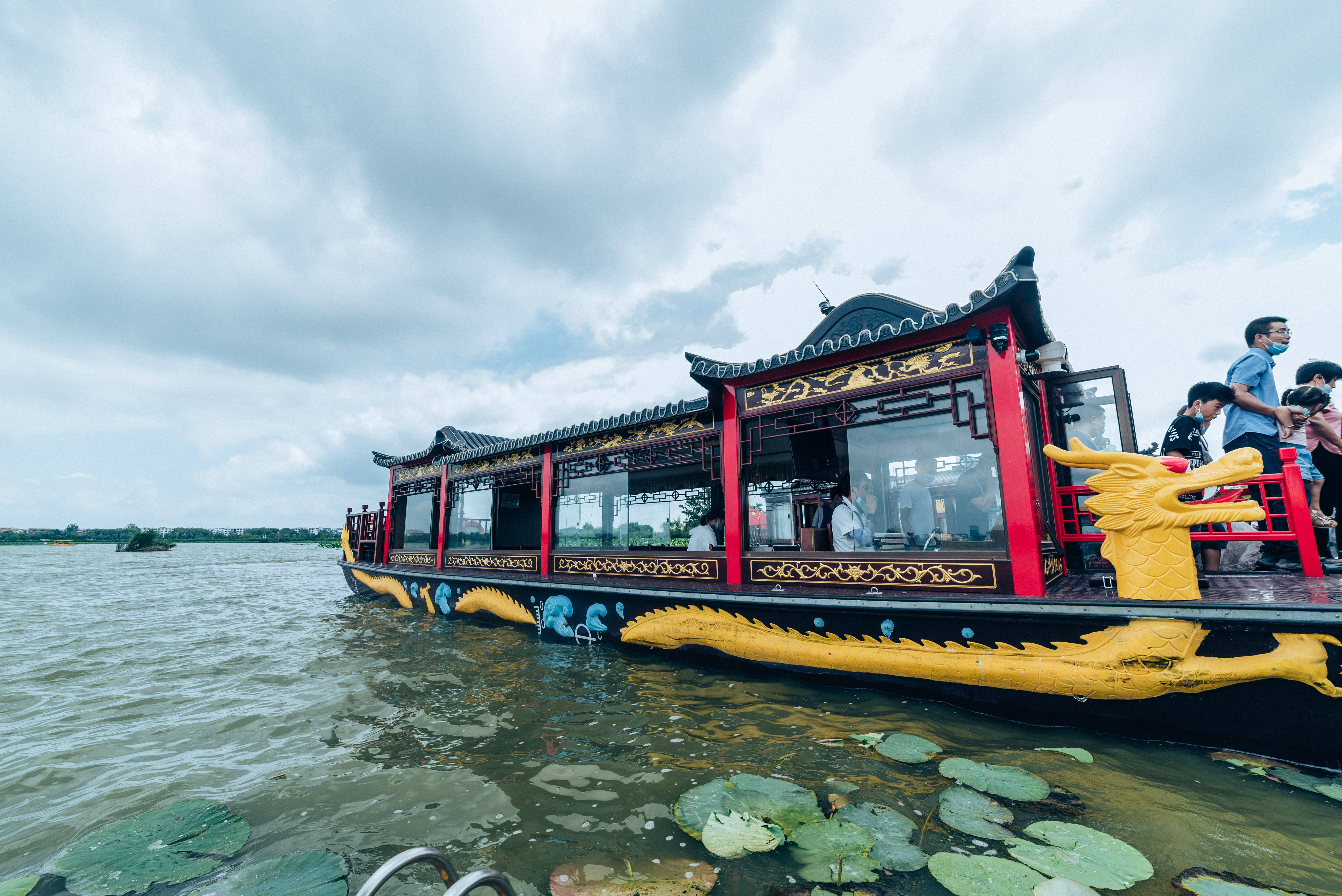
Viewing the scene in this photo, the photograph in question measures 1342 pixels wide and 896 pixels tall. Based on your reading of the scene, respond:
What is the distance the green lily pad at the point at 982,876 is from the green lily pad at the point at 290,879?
8.11 ft

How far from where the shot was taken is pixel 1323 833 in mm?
2367

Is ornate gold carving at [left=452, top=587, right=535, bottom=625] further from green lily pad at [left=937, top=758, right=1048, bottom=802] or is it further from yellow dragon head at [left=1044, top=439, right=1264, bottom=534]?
yellow dragon head at [left=1044, top=439, right=1264, bottom=534]

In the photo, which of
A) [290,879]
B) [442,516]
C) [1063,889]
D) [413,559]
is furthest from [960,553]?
[413,559]

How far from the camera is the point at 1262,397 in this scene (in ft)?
15.0

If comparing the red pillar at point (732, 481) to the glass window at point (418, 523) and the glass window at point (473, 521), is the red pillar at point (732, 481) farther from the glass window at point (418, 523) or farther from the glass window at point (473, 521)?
the glass window at point (418, 523)

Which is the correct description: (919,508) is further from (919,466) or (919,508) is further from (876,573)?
(876,573)

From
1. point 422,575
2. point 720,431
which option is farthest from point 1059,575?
point 422,575

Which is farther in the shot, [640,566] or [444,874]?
[640,566]

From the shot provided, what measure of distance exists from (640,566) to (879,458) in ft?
10.9

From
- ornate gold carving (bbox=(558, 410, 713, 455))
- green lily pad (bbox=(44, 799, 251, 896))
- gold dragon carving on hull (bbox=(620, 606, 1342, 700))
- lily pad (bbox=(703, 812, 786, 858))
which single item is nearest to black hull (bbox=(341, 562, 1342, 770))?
gold dragon carving on hull (bbox=(620, 606, 1342, 700))

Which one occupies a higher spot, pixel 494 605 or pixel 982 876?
pixel 494 605

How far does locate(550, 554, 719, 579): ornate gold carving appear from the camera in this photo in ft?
19.9

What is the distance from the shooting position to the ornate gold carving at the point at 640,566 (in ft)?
19.9

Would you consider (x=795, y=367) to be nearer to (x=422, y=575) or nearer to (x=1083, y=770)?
(x=1083, y=770)
